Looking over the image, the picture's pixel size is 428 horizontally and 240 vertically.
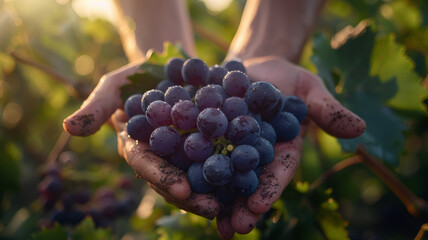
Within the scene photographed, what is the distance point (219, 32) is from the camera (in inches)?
93.2

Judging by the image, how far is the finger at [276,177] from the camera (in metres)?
0.75

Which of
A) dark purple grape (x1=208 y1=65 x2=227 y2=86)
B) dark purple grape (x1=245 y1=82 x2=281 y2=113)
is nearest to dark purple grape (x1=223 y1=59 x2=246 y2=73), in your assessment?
dark purple grape (x1=208 y1=65 x2=227 y2=86)

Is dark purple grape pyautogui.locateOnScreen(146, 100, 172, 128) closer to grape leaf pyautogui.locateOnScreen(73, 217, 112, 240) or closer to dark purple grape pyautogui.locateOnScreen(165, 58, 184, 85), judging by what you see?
dark purple grape pyautogui.locateOnScreen(165, 58, 184, 85)

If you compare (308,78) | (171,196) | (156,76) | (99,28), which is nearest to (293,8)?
(308,78)

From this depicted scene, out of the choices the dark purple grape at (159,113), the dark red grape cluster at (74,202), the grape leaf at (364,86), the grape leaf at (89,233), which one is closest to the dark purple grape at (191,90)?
the dark purple grape at (159,113)

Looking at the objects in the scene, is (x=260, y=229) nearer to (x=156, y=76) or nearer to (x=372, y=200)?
(x=156, y=76)

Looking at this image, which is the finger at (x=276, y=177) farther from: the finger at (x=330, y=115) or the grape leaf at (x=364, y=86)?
the grape leaf at (x=364, y=86)

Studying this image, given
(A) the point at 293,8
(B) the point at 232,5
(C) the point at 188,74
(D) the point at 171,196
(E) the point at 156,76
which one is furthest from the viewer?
(B) the point at 232,5

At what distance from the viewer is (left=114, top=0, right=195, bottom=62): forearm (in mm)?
1425

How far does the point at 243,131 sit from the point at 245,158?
6cm

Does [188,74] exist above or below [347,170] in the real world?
above

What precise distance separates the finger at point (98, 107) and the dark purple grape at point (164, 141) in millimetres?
222

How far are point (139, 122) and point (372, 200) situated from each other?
5.89 feet

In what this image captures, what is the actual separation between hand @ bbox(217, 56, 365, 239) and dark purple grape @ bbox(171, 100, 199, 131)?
0.22 metres
